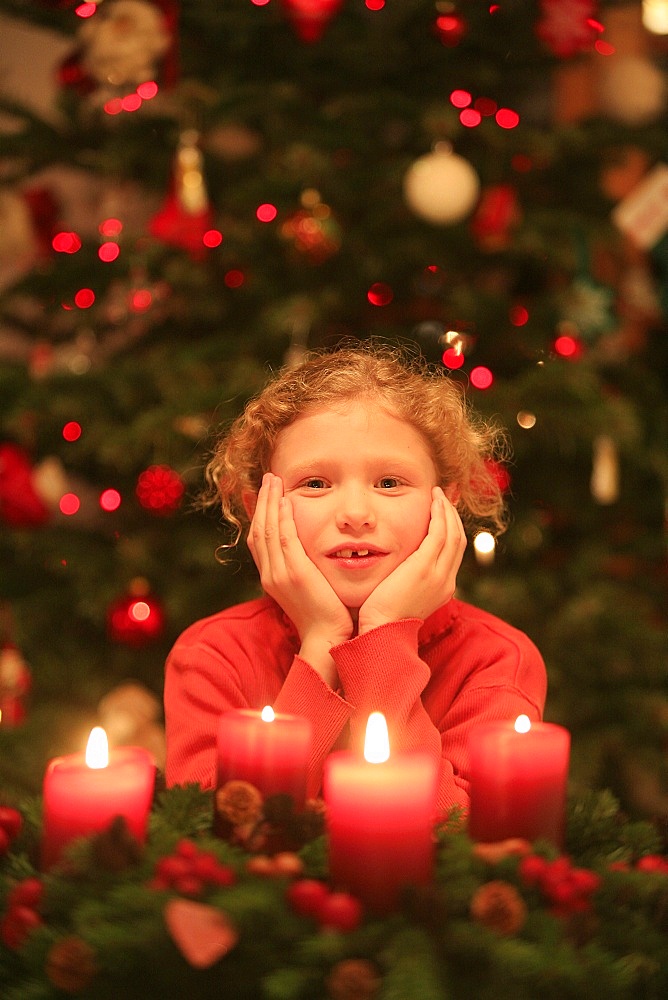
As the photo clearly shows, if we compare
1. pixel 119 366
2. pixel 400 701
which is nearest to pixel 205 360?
Answer: pixel 119 366

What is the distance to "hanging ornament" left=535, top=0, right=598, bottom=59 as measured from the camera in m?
2.31

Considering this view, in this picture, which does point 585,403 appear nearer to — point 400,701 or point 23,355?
point 400,701

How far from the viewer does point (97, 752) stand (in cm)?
78

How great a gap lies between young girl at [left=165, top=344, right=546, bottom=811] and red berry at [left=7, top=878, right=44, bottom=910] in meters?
0.33

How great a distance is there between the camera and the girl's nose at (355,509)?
40.7 inches

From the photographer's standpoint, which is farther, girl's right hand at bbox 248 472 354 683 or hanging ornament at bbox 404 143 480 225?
hanging ornament at bbox 404 143 480 225

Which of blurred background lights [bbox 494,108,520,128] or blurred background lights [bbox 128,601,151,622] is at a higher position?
blurred background lights [bbox 494,108,520,128]

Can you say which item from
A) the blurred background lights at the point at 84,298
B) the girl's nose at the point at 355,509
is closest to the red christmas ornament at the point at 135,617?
the blurred background lights at the point at 84,298

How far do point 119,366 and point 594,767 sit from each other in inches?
58.7

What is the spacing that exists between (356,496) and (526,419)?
1.20m

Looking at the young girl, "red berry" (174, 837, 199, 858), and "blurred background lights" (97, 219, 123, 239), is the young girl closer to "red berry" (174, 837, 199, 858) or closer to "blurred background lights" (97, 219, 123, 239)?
"red berry" (174, 837, 199, 858)

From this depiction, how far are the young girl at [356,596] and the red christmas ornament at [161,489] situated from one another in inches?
43.5

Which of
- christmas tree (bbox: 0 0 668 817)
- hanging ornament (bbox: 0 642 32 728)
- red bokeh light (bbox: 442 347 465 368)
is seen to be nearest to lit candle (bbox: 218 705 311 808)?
red bokeh light (bbox: 442 347 465 368)

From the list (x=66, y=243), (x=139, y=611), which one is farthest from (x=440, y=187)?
(x=139, y=611)
